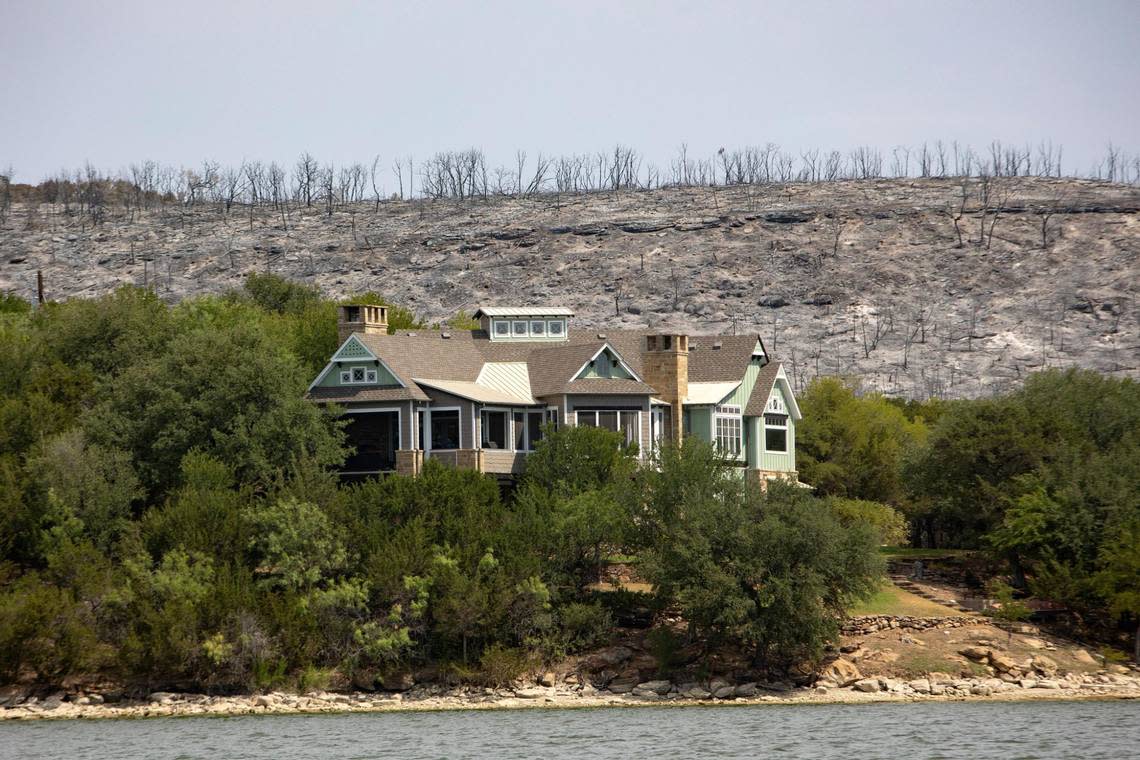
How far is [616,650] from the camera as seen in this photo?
55.8 m

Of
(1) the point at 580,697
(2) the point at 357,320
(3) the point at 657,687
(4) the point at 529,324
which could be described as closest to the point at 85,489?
(2) the point at 357,320

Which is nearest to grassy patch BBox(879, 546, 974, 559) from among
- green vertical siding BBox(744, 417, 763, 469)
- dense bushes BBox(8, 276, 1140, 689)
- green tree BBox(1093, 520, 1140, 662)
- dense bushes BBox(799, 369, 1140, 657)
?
dense bushes BBox(799, 369, 1140, 657)

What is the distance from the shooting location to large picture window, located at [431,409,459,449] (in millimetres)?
64438

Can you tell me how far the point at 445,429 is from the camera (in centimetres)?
6481

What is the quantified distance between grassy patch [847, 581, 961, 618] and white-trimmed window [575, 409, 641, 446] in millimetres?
11828

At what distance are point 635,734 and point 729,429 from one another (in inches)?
976

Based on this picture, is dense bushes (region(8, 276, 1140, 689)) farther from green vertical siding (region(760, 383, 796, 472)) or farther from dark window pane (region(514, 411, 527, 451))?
green vertical siding (region(760, 383, 796, 472))

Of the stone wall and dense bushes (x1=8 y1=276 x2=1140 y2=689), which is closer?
dense bushes (x1=8 y1=276 x2=1140 y2=689)

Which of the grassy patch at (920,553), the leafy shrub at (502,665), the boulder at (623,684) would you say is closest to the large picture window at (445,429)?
the leafy shrub at (502,665)

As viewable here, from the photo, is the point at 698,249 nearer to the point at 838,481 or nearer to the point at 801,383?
the point at 801,383

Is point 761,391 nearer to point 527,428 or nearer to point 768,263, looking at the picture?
point 527,428

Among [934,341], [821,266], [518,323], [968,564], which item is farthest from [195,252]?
[968,564]

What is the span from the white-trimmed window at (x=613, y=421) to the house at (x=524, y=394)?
0.14 feet

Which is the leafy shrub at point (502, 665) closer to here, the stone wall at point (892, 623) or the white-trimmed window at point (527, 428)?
the stone wall at point (892, 623)
